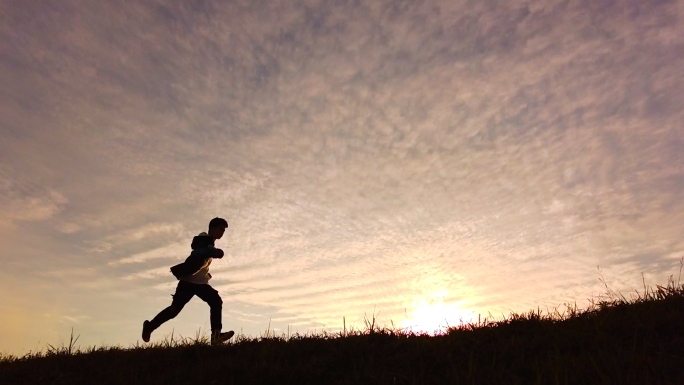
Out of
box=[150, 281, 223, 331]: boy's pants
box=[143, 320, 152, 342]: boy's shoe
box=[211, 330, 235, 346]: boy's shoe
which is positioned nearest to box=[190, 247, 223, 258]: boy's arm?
box=[150, 281, 223, 331]: boy's pants

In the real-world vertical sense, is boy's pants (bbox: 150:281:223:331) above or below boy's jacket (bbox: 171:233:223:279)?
below

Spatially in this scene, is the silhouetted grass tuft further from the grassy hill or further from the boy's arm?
the boy's arm

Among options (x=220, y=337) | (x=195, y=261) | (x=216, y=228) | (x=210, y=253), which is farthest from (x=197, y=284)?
(x=220, y=337)

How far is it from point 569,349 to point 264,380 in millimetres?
3598

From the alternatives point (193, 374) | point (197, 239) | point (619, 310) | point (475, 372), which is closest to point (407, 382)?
point (475, 372)

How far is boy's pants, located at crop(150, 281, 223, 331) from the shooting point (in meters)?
8.52

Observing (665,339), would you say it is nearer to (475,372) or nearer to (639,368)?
(639,368)

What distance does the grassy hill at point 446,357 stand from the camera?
15.6ft

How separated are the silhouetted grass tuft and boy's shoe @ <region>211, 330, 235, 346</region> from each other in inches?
10.4

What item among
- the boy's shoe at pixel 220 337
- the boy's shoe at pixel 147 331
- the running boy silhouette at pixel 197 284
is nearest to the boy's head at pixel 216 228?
the running boy silhouette at pixel 197 284

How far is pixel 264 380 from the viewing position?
17.8 ft

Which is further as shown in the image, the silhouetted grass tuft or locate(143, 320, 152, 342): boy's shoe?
locate(143, 320, 152, 342): boy's shoe

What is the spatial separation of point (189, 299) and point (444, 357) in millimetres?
5239

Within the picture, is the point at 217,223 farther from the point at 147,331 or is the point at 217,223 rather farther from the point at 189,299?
the point at 147,331
